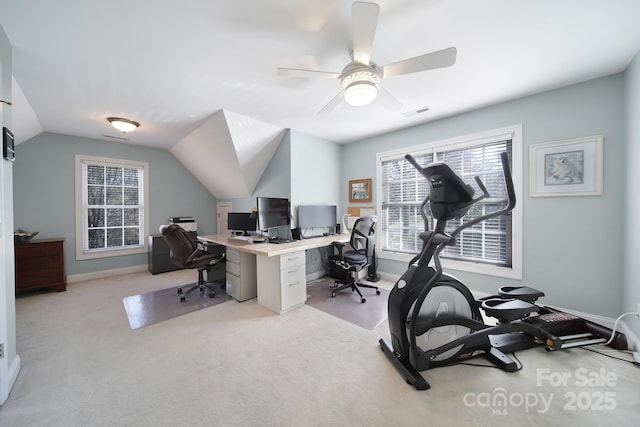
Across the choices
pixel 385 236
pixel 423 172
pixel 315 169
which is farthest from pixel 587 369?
pixel 315 169

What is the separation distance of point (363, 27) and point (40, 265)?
4.99 metres

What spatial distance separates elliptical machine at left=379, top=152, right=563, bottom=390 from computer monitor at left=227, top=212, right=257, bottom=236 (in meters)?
2.63

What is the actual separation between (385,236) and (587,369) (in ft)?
8.29

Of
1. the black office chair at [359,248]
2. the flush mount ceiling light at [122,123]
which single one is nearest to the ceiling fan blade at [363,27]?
the black office chair at [359,248]

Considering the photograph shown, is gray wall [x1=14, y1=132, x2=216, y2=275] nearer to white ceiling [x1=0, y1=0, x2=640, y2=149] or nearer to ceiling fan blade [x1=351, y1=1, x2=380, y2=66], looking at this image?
white ceiling [x1=0, y1=0, x2=640, y2=149]

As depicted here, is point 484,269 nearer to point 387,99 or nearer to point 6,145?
A: point 387,99

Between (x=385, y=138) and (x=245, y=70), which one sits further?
(x=385, y=138)

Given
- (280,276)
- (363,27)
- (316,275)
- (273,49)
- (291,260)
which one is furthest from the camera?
(316,275)

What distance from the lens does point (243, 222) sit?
3875mm

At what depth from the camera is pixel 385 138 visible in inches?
151

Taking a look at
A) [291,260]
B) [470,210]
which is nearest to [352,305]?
[291,260]

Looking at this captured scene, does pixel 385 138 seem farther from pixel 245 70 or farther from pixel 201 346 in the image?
pixel 201 346

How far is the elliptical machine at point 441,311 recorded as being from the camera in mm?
1622

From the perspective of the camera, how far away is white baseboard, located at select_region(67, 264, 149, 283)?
379 cm
